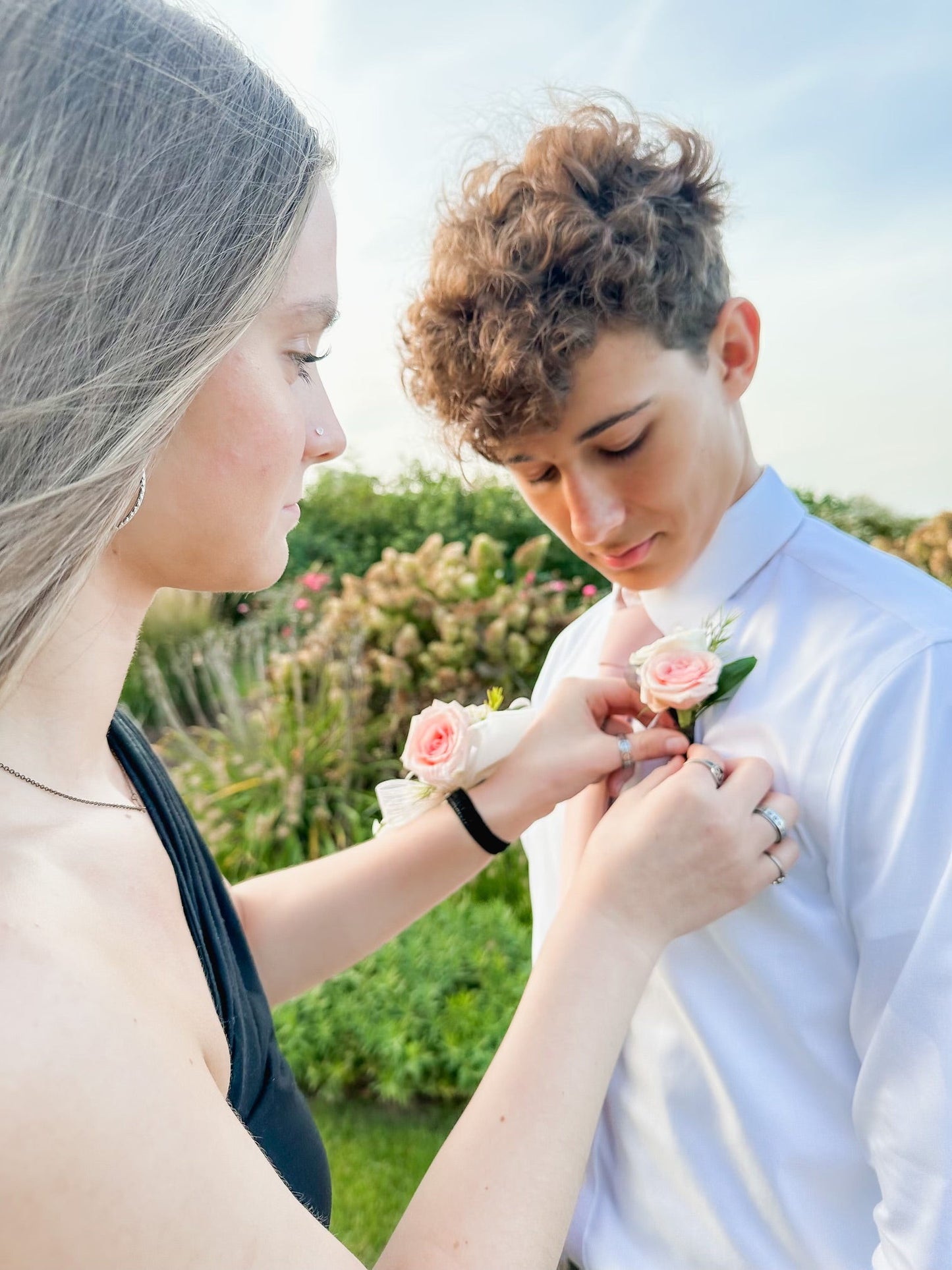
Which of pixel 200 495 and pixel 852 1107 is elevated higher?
pixel 200 495

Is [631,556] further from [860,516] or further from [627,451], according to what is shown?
[860,516]

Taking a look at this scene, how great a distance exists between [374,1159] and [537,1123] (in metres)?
3.31

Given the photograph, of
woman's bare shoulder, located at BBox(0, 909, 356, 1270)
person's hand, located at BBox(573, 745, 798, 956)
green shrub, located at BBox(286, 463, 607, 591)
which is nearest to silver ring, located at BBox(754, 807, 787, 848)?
person's hand, located at BBox(573, 745, 798, 956)

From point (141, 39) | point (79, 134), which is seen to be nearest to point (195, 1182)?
point (79, 134)

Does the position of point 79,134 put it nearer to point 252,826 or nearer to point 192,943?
point 192,943

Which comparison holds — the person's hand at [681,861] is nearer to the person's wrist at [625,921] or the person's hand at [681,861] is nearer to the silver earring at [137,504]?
the person's wrist at [625,921]

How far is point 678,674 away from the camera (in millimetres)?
1871

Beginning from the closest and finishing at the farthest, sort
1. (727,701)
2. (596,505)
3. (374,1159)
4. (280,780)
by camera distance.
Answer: (727,701) → (596,505) → (374,1159) → (280,780)

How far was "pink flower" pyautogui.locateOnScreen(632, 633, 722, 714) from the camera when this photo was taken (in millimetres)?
1839

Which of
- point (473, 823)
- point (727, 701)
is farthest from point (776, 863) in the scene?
point (473, 823)

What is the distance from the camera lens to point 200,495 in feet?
5.14

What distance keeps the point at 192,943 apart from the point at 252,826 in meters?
4.69

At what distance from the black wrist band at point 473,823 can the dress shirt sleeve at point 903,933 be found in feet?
2.36

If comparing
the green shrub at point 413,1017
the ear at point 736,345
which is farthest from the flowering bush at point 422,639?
the ear at point 736,345
